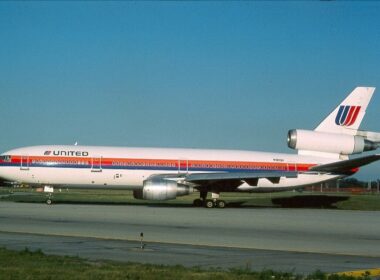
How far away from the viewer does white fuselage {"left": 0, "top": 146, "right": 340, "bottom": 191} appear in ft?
132

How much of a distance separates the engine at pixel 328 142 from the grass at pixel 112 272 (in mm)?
30660

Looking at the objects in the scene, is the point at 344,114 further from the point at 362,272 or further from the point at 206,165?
the point at 362,272

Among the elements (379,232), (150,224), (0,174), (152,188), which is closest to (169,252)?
(150,224)

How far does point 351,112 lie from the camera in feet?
140

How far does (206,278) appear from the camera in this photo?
36.3 ft

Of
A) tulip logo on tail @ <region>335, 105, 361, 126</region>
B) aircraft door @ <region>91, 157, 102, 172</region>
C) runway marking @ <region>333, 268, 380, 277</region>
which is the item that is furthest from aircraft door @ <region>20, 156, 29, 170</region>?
runway marking @ <region>333, 268, 380, 277</region>

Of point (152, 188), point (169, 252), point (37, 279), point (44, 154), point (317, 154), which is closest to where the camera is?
point (37, 279)

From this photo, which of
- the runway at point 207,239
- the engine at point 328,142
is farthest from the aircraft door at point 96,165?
the engine at point 328,142

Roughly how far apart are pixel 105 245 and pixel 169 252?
7.05 ft

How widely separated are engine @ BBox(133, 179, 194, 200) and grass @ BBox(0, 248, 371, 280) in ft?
80.5

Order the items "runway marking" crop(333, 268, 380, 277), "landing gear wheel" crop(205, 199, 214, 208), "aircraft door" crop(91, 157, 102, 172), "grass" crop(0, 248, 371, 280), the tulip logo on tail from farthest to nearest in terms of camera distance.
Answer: the tulip logo on tail
"landing gear wheel" crop(205, 199, 214, 208)
"aircraft door" crop(91, 157, 102, 172)
"runway marking" crop(333, 268, 380, 277)
"grass" crop(0, 248, 371, 280)

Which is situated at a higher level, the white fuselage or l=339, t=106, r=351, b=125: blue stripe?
l=339, t=106, r=351, b=125: blue stripe

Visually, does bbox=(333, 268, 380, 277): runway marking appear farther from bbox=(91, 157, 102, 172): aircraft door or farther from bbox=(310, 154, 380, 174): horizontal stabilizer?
bbox=(91, 157, 102, 172): aircraft door

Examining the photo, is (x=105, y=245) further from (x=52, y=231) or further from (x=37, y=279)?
(x=37, y=279)
